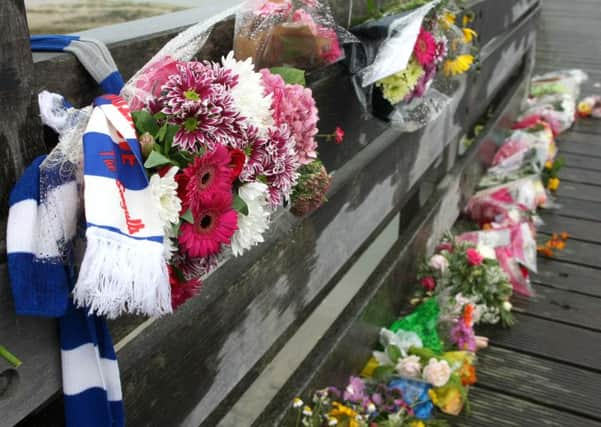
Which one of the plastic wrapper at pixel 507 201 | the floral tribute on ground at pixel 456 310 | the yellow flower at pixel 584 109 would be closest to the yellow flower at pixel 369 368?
the floral tribute on ground at pixel 456 310

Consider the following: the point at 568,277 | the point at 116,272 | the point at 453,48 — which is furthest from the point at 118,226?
the point at 568,277

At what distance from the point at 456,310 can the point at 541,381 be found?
476 mm

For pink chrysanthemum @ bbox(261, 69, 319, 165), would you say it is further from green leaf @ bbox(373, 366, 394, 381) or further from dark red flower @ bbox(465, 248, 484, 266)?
dark red flower @ bbox(465, 248, 484, 266)

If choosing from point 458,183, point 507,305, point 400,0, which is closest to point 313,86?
point 400,0

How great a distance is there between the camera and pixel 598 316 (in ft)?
10.5

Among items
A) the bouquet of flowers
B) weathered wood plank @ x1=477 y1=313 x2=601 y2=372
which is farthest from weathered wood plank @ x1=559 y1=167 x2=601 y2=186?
weathered wood plank @ x1=477 y1=313 x2=601 y2=372

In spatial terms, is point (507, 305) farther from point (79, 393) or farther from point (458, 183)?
point (79, 393)

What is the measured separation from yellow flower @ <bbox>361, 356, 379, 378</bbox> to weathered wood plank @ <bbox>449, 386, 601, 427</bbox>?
0.35 metres

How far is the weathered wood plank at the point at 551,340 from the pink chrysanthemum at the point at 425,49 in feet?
4.33

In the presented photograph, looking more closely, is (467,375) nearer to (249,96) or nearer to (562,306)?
(562,306)

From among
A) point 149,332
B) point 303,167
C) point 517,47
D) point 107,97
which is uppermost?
point 107,97

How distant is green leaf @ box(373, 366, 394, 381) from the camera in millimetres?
2666

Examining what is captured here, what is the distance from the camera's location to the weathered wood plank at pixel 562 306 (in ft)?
10.3

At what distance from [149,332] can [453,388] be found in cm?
152
